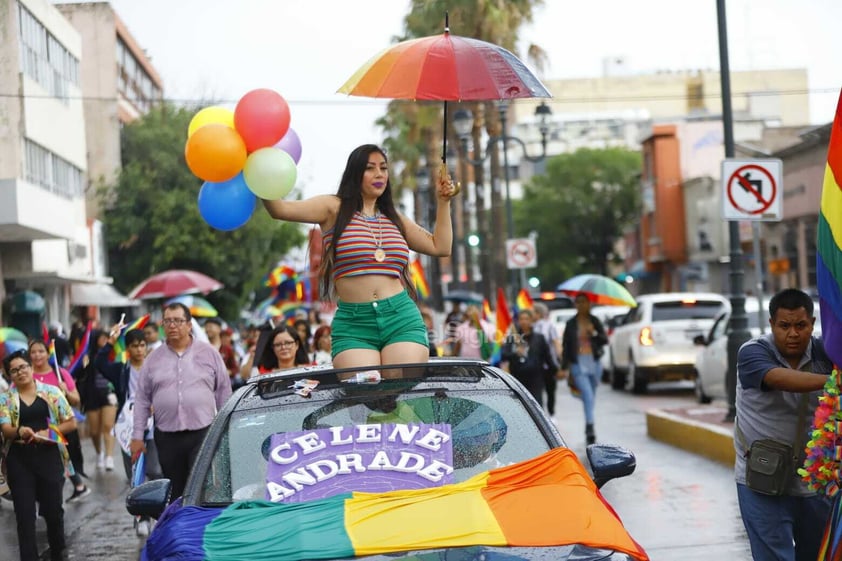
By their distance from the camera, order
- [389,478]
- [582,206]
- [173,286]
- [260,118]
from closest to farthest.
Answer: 1. [389,478]
2. [260,118]
3. [173,286]
4. [582,206]

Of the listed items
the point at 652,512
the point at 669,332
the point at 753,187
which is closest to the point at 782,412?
the point at 652,512

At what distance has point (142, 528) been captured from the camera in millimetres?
11164

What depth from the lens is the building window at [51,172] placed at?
33.4 metres

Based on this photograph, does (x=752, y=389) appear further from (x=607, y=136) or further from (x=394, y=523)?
(x=607, y=136)

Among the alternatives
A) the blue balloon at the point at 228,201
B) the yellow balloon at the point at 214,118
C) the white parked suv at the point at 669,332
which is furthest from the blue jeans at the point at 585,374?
the yellow balloon at the point at 214,118

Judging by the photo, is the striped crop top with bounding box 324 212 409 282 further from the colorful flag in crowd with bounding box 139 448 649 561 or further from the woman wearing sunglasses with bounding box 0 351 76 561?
the woman wearing sunglasses with bounding box 0 351 76 561

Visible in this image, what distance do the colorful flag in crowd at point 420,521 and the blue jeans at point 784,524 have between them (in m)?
1.39

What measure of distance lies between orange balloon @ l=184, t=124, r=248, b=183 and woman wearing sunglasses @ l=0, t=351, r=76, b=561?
12.0 ft

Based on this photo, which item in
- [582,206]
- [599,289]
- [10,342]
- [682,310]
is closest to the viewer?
[10,342]

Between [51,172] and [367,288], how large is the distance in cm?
3096

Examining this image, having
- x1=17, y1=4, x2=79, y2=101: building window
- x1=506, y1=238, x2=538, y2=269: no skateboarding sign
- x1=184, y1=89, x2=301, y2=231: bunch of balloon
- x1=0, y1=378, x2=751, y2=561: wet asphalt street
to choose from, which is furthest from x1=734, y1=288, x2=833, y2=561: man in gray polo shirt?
x1=17, y1=4, x2=79, y2=101: building window

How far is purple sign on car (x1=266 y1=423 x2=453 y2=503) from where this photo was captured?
526cm

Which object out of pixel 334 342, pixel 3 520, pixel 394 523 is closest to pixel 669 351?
pixel 3 520

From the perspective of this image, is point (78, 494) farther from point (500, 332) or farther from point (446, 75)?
point (446, 75)
